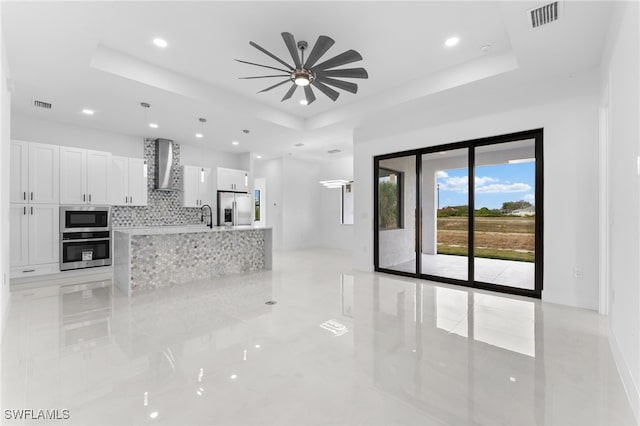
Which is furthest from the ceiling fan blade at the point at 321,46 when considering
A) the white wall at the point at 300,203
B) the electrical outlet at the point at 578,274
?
the white wall at the point at 300,203

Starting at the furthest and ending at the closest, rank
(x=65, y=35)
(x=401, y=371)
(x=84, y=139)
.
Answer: (x=84, y=139) → (x=65, y=35) → (x=401, y=371)

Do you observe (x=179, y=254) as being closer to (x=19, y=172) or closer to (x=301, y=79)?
(x=19, y=172)

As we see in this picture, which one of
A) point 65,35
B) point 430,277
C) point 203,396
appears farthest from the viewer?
point 430,277

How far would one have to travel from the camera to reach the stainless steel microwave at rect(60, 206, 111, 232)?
5523mm

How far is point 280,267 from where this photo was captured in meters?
6.48

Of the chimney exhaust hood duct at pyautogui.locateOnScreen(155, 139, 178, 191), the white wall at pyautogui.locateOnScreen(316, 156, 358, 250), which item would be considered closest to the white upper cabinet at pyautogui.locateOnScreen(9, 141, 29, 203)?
the chimney exhaust hood duct at pyautogui.locateOnScreen(155, 139, 178, 191)

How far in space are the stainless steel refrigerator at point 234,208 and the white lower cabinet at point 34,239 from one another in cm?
327

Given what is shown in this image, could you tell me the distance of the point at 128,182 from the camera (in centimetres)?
645

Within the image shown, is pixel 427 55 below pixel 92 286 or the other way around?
the other way around

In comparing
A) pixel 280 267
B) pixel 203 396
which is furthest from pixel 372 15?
pixel 280 267

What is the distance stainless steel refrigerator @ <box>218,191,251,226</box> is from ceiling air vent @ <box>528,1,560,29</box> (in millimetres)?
6969

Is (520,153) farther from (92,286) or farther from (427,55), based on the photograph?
(92,286)

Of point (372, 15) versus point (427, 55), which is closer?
point (372, 15)

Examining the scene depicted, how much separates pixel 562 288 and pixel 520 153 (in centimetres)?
217
